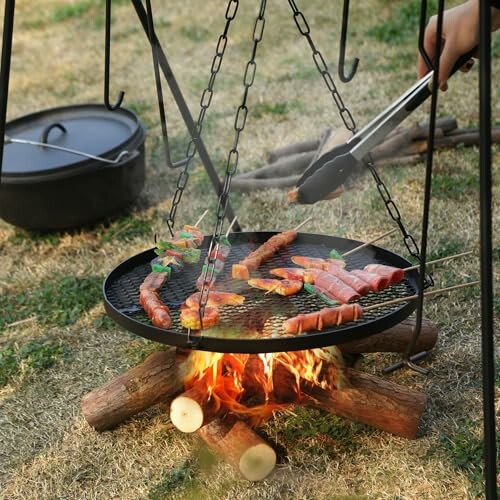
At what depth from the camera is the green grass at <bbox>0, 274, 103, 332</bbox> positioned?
4.09 m

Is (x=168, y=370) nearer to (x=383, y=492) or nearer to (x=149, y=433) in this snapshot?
(x=149, y=433)

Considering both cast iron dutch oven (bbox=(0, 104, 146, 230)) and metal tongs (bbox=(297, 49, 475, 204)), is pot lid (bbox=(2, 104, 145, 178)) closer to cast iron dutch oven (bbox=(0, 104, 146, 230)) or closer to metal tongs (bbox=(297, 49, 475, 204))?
cast iron dutch oven (bbox=(0, 104, 146, 230))

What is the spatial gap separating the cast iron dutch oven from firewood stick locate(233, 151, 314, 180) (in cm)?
83

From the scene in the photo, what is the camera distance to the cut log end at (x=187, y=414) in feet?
9.07

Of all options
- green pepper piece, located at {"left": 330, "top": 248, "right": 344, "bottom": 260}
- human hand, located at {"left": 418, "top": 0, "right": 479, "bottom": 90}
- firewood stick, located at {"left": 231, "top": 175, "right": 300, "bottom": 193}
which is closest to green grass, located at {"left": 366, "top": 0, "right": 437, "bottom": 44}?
firewood stick, located at {"left": 231, "top": 175, "right": 300, "bottom": 193}

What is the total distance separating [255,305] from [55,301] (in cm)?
179

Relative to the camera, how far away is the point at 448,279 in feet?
13.1

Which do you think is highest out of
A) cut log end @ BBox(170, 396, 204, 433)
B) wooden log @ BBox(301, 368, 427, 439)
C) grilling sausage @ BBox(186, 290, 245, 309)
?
grilling sausage @ BBox(186, 290, 245, 309)

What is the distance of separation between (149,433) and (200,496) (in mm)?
441

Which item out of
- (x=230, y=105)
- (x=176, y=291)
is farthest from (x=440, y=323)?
(x=230, y=105)

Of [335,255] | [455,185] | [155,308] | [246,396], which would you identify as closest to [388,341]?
[335,255]

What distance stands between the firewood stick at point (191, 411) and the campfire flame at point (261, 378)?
0.16 ft

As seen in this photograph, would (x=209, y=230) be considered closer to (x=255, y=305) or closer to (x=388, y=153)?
(x=388, y=153)

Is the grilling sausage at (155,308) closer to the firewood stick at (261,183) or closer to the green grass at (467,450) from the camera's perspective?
the green grass at (467,450)
